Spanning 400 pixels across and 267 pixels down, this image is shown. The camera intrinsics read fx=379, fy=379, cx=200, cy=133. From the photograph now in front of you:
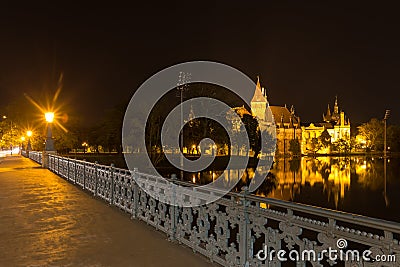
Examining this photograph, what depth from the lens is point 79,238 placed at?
270 inches

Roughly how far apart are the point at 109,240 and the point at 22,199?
6253 millimetres

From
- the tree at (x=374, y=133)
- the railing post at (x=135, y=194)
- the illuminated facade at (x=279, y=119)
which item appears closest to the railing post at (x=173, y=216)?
the railing post at (x=135, y=194)

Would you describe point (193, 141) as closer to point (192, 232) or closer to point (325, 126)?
point (192, 232)

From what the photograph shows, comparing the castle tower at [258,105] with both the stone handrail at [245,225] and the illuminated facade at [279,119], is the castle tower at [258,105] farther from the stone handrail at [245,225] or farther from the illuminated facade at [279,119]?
the stone handrail at [245,225]

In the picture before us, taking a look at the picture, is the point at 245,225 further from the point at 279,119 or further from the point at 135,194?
the point at 279,119

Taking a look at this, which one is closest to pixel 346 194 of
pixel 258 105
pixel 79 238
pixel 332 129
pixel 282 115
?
pixel 79 238

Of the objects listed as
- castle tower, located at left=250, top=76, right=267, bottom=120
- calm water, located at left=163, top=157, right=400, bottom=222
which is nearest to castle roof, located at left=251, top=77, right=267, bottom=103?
castle tower, located at left=250, top=76, right=267, bottom=120

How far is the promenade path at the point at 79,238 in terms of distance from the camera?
5637 mm

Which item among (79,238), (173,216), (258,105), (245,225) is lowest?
(79,238)

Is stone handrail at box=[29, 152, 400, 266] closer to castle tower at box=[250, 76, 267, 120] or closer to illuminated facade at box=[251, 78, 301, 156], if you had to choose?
illuminated facade at box=[251, 78, 301, 156]

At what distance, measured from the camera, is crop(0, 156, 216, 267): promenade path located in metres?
5.64

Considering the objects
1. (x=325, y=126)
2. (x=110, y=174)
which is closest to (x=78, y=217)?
(x=110, y=174)

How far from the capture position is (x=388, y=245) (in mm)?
3119

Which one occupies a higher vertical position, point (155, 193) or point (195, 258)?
point (155, 193)
